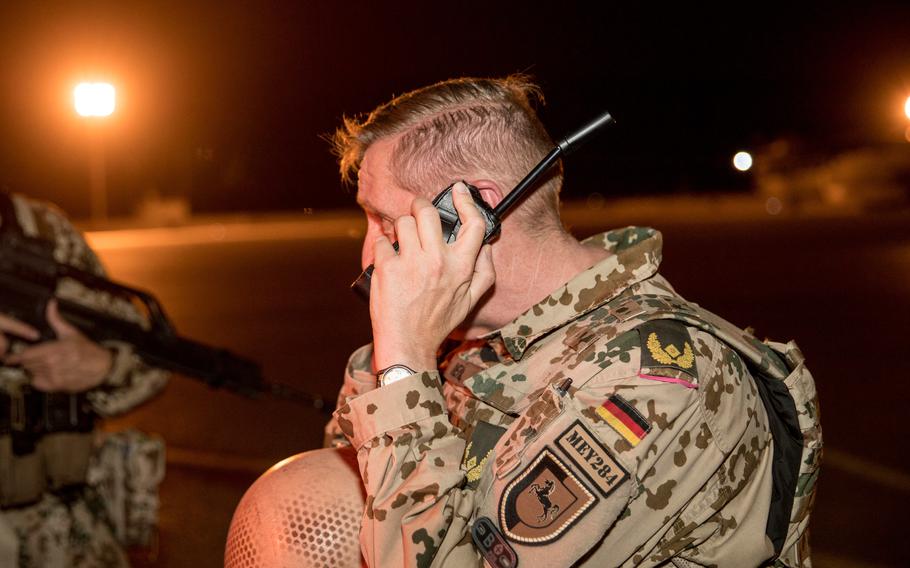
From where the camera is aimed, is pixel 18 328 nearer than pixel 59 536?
No

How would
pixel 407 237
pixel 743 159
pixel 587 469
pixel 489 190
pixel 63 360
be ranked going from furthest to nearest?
pixel 743 159 → pixel 63 360 → pixel 489 190 → pixel 407 237 → pixel 587 469

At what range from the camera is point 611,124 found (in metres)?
2.03

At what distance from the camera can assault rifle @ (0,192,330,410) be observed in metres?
3.46

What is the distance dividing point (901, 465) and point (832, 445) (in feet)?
1.58

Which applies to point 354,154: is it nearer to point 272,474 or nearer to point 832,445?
point 272,474

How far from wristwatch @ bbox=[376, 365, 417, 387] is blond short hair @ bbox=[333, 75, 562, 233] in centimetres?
46

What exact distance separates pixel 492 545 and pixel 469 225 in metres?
0.62

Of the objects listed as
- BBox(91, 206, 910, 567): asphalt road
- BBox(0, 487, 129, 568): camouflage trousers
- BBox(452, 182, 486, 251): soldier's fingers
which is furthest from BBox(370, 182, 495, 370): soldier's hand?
BBox(91, 206, 910, 567): asphalt road

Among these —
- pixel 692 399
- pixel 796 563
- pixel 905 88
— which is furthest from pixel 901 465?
pixel 905 88

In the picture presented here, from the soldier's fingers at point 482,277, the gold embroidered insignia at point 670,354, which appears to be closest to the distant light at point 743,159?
the soldier's fingers at point 482,277

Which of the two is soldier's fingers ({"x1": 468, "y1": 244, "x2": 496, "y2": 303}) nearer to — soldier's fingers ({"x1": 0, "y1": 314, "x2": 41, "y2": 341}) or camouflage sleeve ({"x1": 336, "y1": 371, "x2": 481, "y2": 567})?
camouflage sleeve ({"x1": 336, "y1": 371, "x2": 481, "y2": 567})

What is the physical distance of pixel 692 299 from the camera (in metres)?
11.7

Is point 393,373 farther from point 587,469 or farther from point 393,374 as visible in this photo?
point 587,469

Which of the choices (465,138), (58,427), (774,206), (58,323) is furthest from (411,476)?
(774,206)
